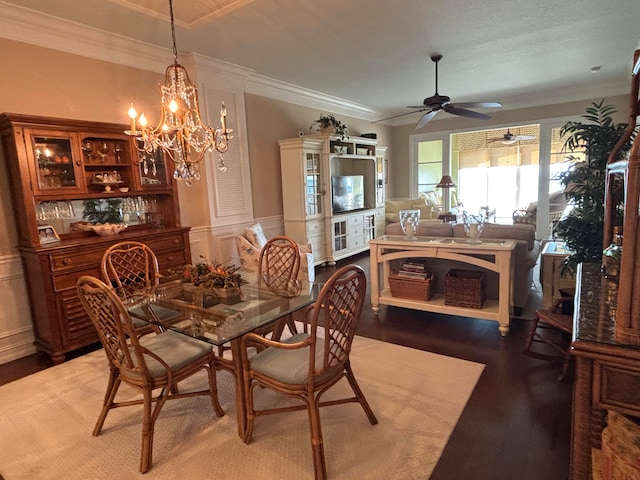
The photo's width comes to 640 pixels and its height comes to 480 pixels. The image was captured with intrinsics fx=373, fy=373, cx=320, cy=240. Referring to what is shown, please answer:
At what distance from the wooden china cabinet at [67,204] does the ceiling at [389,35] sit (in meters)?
1.04

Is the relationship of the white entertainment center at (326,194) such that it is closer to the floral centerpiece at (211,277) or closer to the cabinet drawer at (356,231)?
the cabinet drawer at (356,231)

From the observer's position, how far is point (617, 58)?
15.8 ft

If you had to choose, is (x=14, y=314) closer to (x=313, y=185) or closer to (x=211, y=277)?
(x=211, y=277)

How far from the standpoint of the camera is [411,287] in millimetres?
3756

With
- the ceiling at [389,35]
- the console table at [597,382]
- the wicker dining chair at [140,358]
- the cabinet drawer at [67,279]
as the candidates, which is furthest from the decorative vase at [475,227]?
the cabinet drawer at [67,279]

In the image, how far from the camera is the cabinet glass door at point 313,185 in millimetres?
5621

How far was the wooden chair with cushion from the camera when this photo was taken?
252cm

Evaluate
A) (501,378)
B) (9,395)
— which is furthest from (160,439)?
(501,378)

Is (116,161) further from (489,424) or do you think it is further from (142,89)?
(489,424)

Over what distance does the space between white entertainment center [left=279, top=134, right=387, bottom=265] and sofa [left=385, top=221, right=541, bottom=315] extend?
91.0 inches

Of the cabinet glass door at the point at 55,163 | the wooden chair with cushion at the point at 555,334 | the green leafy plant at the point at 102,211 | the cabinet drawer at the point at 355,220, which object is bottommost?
the wooden chair with cushion at the point at 555,334

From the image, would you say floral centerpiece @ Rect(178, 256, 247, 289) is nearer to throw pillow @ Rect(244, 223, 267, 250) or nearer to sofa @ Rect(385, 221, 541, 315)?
throw pillow @ Rect(244, 223, 267, 250)

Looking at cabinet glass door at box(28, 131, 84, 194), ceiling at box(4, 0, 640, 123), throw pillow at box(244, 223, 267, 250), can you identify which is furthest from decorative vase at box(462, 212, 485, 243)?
cabinet glass door at box(28, 131, 84, 194)

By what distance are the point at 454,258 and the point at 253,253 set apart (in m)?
2.26
